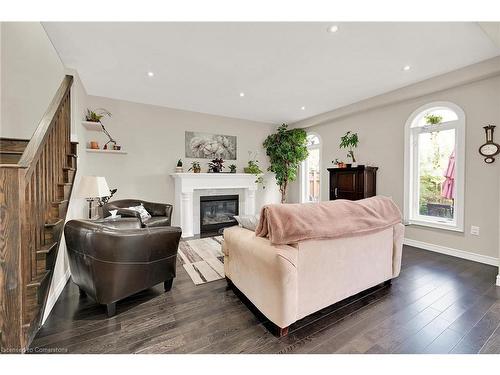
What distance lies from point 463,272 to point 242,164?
4.57 meters

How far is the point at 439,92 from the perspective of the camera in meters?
3.59

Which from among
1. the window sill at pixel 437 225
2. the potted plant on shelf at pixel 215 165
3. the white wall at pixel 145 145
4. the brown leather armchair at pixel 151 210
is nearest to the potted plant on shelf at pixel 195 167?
the white wall at pixel 145 145

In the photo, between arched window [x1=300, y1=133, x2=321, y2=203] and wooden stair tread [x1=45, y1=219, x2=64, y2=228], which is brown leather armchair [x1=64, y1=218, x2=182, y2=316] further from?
arched window [x1=300, y1=133, x2=321, y2=203]

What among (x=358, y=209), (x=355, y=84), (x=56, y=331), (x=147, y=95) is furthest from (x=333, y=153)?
(x=56, y=331)

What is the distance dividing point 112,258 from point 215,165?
3.64 meters

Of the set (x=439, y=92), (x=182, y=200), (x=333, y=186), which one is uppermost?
(x=439, y=92)

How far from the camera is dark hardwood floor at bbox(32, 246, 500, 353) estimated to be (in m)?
1.56

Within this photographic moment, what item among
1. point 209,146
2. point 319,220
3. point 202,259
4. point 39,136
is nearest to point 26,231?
point 39,136

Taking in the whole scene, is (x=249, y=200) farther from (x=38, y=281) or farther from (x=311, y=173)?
(x=38, y=281)

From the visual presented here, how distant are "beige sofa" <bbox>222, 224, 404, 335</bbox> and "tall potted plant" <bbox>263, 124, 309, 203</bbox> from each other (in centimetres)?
372

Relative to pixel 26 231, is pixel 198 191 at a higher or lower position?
higher

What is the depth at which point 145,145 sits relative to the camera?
4695mm

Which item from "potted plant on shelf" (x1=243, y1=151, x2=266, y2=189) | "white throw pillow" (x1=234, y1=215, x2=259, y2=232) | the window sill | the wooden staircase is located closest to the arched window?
"potted plant on shelf" (x1=243, y1=151, x2=266, y2=189)
